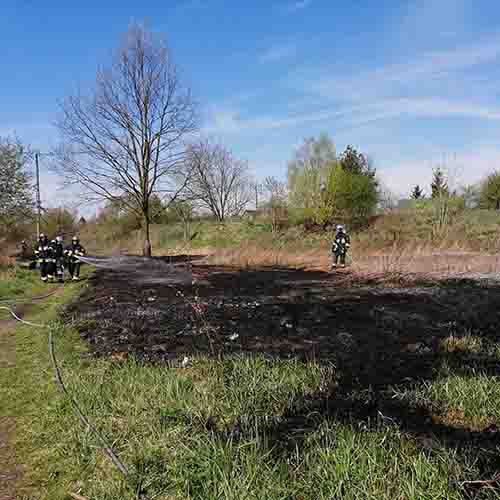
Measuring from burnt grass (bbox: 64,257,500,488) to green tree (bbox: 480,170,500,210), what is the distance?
1125 inches

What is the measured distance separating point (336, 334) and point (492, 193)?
118 feet

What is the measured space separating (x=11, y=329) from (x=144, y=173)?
18808 mm

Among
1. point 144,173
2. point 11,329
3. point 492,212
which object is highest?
point 144,173

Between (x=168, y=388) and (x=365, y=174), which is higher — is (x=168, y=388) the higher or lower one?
the lower one

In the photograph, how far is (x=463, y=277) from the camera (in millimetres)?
11789

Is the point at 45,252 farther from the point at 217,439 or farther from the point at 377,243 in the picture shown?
the point at 377,243

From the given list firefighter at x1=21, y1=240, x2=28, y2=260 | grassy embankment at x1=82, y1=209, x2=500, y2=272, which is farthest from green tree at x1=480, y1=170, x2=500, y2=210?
firefighter at x1=21, y1=240, x2=28, y2=260

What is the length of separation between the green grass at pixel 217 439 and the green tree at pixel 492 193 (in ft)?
120

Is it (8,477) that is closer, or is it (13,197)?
(8,477)

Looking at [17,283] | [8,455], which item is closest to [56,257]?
[17,283]

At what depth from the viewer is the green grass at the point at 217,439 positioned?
2113mm

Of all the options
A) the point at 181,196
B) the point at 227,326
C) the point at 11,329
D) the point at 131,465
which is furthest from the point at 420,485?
the point at 181,196

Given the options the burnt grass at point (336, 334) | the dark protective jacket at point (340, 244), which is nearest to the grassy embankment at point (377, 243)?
the dark protective jacket at point (340, 244)

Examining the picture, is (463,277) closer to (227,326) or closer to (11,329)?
(227,326)
